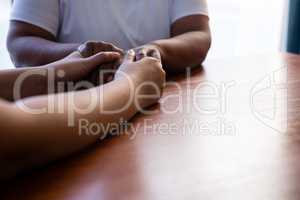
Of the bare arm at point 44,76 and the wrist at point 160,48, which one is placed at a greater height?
the wrist at point 160,48

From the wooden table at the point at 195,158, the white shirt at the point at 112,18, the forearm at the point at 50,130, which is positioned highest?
the white shirt at the point at 112,18

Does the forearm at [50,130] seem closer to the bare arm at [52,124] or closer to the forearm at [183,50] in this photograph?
the bare arm at [52,124]

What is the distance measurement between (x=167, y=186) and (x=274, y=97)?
1.32 ft

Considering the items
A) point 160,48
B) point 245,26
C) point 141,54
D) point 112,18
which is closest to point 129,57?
point 141,54

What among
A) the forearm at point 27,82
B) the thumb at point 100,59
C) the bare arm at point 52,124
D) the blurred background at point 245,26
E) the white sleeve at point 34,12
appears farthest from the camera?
the blurred background at point 245,26

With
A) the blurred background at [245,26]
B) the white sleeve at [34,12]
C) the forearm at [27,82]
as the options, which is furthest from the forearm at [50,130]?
the blurred background at [245,26]

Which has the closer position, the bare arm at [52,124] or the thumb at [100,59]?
the bare arm at [52,124]

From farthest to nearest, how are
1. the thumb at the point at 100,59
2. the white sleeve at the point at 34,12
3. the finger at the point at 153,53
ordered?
the white sleeve at the point at 34,12
the finger at the point at 153,53
the thumb at the point at 100,59

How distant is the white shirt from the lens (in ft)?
3.52

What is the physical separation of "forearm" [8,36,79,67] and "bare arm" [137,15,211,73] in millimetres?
240

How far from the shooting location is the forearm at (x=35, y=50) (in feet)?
3.03

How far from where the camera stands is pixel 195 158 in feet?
1.48

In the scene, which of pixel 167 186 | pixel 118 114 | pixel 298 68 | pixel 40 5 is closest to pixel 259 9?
pixel 298 68

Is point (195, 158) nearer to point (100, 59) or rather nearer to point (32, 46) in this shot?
Answer: point (100, 59)
